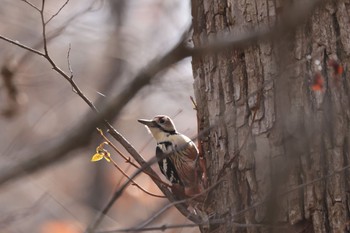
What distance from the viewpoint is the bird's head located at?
5.25 meters

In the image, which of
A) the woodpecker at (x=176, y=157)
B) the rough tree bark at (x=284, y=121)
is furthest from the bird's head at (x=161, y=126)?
the rough tree bark at (x=284, y=121)

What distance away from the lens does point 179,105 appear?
27.5 feet

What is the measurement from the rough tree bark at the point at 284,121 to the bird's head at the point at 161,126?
1293 millimetres

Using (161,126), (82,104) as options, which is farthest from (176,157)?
(82,104)

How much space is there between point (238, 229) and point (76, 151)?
1.63 metres

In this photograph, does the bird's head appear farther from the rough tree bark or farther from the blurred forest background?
the blurred forest background

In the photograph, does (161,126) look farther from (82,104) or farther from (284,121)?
(82,104)

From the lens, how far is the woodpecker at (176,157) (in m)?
4.51

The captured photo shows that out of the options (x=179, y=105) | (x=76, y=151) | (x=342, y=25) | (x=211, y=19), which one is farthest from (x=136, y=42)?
(x=76, y=151)

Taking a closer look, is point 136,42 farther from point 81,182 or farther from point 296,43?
point 296,43

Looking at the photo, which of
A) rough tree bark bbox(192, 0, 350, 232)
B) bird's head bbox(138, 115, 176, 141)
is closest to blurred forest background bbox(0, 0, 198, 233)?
bird's head bbox(138, 115, 176, 141)

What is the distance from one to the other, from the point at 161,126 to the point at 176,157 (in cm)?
36

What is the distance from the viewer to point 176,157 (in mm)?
5000

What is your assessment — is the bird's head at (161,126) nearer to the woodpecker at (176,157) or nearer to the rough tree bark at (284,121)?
the woodpecker at (176,157)
